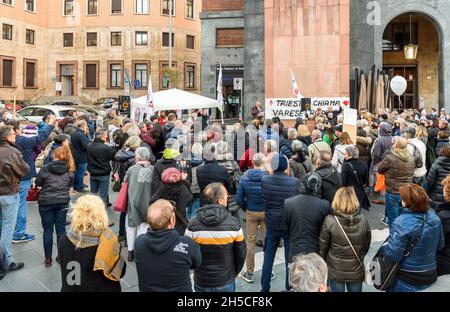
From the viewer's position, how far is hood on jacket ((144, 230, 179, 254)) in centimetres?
370

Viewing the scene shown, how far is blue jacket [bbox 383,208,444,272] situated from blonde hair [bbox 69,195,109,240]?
2.80 meters

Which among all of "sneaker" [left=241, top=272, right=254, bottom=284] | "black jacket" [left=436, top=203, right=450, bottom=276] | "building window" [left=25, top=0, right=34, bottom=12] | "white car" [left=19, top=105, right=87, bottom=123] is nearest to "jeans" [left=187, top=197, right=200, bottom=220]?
"sneaker" [left=241, top=272, right=254, bottom=284]

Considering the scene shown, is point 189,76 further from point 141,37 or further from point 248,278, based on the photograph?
point 248,278

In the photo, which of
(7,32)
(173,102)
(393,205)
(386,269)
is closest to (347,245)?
(386,269)

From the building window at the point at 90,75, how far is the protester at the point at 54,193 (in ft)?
138

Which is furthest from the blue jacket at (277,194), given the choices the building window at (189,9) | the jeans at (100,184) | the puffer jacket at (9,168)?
the building window at (189,9)

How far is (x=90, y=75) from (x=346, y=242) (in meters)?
45.7

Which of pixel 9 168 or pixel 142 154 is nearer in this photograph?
pixel 9 168

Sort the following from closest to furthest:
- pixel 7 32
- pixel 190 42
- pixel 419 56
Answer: pixel 419 56, pixel 7 32, pixel 190 42

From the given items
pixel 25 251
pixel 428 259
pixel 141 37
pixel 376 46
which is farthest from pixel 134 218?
pixel 141 37

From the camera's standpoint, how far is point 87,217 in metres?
3.83

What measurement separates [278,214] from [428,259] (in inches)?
77.3

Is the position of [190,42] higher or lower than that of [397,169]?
higher

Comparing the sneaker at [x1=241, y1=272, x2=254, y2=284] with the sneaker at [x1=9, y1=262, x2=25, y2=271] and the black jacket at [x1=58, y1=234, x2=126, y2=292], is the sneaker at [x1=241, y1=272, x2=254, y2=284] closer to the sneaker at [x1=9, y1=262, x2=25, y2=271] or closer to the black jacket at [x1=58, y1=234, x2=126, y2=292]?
the black jacket at [x1=58, y1=234, x2=126, y2=292]
